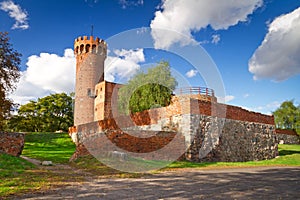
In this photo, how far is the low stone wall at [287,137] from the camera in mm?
38969

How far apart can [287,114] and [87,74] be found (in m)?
38.8

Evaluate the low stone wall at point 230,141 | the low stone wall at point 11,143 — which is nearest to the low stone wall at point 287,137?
the low stone wall at point 230,141

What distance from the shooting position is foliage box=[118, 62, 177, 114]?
72.2 ft

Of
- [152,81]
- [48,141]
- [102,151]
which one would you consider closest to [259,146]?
[152,81]

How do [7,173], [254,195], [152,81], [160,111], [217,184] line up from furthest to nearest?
1. [152,81]
2. [160,111]
3. [7,173]
4. [217,184]
5. [254,195]

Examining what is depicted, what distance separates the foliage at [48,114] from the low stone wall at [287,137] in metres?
33.1

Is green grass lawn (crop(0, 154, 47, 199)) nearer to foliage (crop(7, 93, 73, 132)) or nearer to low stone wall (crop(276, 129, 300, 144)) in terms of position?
foliage (crop(7, 93, 73, 132))

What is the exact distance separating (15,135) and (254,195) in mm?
12189

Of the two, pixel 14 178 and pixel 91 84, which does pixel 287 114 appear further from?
pixel 14 178

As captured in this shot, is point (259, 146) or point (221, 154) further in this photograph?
point (259, 146)

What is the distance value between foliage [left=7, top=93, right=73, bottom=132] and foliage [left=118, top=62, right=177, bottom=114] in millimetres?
21109

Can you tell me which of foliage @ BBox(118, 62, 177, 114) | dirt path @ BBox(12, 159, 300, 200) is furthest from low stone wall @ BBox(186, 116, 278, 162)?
dirt path @ BBox(12, 159, 300, 200)

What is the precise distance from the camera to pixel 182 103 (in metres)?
16.5

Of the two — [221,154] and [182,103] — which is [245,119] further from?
[182,103]
